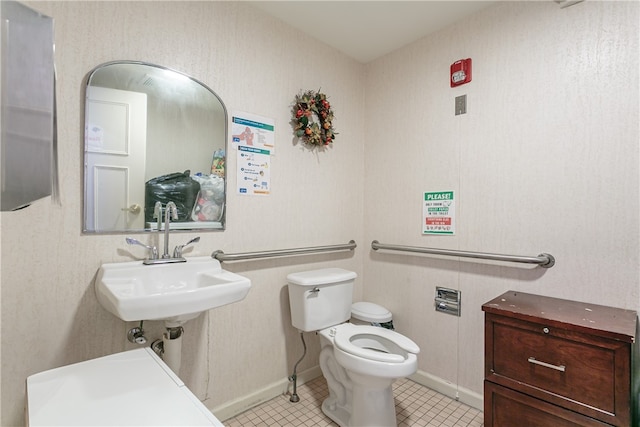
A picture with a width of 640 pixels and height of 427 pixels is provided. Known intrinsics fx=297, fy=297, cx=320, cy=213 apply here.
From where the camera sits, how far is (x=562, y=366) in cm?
114

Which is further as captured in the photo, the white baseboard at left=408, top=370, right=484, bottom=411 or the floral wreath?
the floral wreath

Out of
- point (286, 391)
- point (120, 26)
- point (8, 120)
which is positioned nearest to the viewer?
point (8, 120)

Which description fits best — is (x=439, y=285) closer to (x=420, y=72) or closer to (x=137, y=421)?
(x=420, y=72)

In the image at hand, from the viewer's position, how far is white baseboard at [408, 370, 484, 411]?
1.76 metres

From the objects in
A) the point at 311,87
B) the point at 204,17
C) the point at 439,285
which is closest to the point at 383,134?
the point at 311,87

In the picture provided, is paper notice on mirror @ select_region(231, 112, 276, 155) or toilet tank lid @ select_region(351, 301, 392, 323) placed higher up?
paper notice on mirror @ select_region(231, 112, 276, 155)

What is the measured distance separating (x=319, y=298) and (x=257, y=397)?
70 cm

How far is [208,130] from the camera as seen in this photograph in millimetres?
1601

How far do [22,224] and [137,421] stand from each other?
35.9 inches

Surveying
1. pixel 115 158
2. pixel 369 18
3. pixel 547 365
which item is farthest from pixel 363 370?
pixel 369 18

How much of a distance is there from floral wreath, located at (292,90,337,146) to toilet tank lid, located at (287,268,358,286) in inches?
35.2

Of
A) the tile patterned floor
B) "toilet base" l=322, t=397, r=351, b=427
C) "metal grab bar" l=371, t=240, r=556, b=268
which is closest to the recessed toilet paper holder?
"metal grab bar" l=371, t=240, r=556, b=268

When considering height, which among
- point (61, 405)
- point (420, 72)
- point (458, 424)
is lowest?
point (458, 424)

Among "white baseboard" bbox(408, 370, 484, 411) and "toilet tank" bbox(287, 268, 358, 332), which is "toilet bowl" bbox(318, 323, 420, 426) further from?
"white baseboard" bbox(408, 370, 484, 411)
